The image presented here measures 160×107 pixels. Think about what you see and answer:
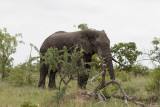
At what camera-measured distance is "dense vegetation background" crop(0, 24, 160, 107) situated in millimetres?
7047

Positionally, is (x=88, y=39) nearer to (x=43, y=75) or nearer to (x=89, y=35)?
(x=89, y=35)

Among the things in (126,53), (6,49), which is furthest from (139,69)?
(6,49)

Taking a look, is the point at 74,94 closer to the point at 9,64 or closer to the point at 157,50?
the point at 9,64

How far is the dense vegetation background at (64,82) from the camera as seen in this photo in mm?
7047

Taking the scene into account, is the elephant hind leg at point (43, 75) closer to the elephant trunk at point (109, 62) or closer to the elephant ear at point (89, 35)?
the elephant ear at point (89, 35)

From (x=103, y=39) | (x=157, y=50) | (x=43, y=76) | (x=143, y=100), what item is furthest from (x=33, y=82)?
(x=157, y=50)

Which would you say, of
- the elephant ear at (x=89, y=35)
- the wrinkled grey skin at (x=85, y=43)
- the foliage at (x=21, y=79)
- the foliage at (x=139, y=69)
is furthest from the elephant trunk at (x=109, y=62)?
the foliage at (x=139, y=69)

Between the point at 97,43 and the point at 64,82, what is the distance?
347cm

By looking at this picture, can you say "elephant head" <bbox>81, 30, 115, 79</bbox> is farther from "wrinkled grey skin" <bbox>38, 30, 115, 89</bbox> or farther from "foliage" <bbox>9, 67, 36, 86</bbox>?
"foliage" <bbox>9, 67, 36, 86</bbox>

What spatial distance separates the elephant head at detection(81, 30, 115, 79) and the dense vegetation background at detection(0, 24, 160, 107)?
0.84m

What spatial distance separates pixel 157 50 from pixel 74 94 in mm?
10515

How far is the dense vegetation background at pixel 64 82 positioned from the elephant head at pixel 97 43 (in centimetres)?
84

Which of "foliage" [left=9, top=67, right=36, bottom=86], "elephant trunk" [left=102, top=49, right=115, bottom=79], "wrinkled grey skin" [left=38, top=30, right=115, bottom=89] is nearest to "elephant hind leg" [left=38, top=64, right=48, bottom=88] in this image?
"wrinkled grey skin" [left=38, top=30, right=115, bottom=89]

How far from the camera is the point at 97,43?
10.7m
